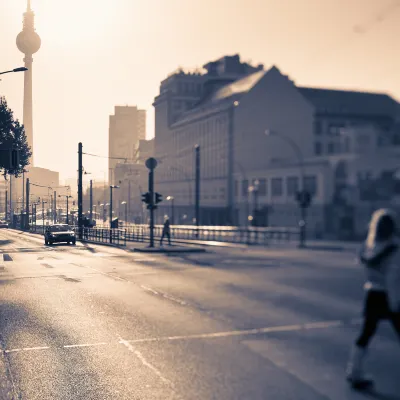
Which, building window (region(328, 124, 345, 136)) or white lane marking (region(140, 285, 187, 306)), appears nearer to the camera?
building window (region(328, 124, 345, 136))

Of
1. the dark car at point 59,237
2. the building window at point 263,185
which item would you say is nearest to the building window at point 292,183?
the building window at point 263,185

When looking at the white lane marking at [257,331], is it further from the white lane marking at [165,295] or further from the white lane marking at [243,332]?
the white lane marking at [165,295]

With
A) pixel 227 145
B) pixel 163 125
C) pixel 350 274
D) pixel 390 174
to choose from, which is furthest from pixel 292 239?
pixel 163 125

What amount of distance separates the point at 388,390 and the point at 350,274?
39.9 ft

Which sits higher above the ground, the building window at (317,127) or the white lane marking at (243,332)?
the building window at (317,127)

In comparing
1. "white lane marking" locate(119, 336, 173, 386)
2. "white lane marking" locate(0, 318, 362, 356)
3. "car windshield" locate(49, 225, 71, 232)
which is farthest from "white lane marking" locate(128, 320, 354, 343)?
"car windshield" locate(49, 225, 71, 232)

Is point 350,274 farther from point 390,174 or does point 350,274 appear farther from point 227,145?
point 227,145

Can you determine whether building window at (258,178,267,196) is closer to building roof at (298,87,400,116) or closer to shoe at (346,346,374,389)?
building roof at (298,87,400,116)

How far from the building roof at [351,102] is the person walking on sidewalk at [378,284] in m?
1.05

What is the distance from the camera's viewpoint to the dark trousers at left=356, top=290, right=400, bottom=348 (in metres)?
5.95

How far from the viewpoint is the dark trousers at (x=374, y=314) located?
5.95 meters

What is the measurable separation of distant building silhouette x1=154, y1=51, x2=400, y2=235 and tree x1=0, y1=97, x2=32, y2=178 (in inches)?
877

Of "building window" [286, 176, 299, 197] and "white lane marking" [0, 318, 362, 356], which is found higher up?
"building window" [286, 176, 299, 197]

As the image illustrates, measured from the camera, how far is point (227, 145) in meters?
88.6
